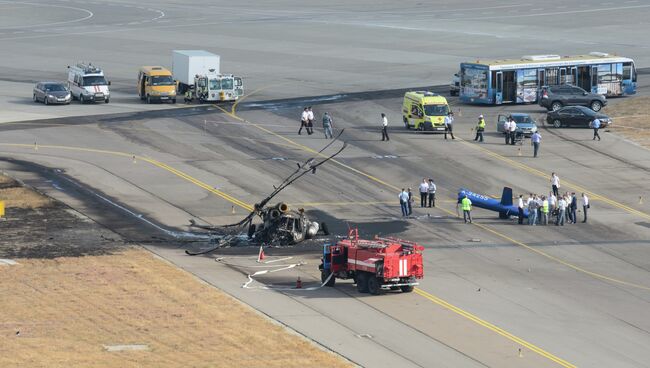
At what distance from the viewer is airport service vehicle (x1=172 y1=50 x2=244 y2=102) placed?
101438 millimetres

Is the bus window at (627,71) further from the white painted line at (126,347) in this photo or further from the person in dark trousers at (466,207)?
the white painted line at (126,347)

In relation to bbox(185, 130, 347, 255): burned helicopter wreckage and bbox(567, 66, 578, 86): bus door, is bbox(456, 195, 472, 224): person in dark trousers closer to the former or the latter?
bbox(185, 130, 347, 255): burned helicopter wreckage

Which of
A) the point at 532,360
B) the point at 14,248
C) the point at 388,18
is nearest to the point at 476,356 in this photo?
the point at 532,360

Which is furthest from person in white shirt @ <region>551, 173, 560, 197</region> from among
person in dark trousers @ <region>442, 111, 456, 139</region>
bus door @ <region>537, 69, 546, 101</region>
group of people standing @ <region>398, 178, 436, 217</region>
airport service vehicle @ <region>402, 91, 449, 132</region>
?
bus door @ <region>537, 69, 546, 101</region>

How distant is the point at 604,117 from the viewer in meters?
95.3

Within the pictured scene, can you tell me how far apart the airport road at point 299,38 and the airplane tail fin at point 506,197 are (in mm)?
36003

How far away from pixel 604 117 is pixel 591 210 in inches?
901

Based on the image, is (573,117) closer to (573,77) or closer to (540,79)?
(540,79)

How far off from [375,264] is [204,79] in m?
48.7

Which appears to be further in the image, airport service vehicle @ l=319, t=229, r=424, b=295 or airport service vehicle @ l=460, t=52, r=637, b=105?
airport service vehicle @ l=460, t=52, r=637, b=105

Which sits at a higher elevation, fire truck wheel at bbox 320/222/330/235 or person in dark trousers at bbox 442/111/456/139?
person in dark trousers at bbox 442/111/456/139

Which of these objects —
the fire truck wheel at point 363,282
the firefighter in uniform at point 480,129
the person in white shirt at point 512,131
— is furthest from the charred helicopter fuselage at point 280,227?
the person in white shirt at point 512,131

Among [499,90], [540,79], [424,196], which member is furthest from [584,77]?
[424,196]

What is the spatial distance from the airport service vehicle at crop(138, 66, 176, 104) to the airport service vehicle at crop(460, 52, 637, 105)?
70.0ft
